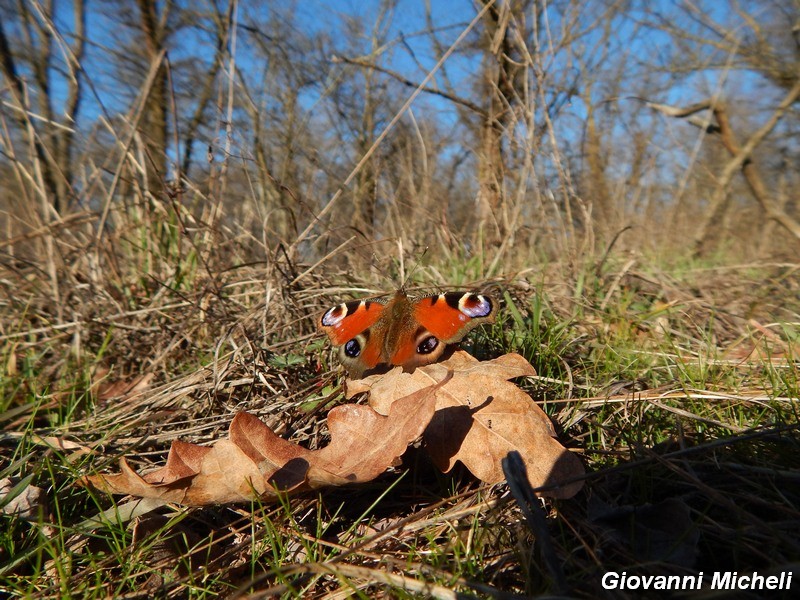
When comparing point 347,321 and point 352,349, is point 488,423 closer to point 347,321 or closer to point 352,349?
Answer: point 352,349

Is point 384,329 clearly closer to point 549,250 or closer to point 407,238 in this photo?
point 407,238

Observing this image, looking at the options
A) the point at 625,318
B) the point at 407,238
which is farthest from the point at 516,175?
the point at 625,318

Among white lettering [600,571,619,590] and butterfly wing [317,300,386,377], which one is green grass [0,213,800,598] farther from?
butterfly wing [317,300,386,377]

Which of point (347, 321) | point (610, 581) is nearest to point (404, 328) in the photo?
point (347, 321)

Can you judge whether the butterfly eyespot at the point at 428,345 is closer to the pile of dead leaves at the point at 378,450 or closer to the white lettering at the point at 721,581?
the pile of dead leaves at the point at 378,450

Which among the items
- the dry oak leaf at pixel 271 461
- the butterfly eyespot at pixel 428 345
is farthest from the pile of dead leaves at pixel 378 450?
the butterfly eyespot at pixel 428 345

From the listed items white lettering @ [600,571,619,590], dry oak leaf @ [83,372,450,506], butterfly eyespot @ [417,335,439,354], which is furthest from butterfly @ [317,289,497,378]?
white lettering @ [600,571,619,590]

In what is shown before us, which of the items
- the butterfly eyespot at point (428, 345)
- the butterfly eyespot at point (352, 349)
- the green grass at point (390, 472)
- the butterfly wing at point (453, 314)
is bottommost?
the green grass at point (390, 472)

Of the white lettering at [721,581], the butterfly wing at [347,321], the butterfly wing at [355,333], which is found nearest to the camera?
the white lettering at [721,581]
